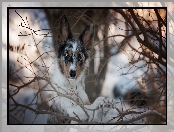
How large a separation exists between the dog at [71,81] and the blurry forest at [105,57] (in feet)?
0.18

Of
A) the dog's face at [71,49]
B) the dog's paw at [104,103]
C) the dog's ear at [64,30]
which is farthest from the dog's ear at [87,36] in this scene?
the dog's paw at [104,103]

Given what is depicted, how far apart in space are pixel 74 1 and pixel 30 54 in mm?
725

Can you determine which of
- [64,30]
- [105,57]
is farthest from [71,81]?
[64,30]

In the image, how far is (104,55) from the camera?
3188 millimetres

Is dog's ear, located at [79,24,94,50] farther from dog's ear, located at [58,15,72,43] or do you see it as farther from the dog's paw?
the dog's paw

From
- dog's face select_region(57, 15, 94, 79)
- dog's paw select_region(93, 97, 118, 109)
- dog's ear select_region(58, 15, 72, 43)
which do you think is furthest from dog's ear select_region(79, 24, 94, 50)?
dog's paw select_region(93, 97, 118, 109)

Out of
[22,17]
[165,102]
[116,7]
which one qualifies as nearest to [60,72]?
[22,17]

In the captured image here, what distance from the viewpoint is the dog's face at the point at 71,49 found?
3.13 meters

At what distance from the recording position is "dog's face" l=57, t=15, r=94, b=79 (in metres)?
3.13

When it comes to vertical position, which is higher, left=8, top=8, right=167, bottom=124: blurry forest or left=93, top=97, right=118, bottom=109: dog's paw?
left=8, top=8, right=167, bottom=124: blurry forest

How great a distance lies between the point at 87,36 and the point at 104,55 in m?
0.27

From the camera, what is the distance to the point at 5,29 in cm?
317

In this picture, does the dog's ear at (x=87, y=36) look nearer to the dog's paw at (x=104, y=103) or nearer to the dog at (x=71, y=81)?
the dog at (x=71, y=81)

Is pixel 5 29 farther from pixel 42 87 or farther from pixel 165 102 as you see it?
→ pixel 165 102
